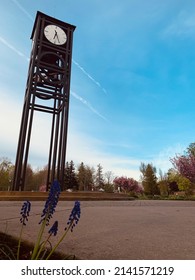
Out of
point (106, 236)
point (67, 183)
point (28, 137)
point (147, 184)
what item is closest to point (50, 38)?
point (28, 137)

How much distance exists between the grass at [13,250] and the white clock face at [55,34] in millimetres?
13324

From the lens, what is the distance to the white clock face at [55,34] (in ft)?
41.8

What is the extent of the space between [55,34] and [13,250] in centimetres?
1405

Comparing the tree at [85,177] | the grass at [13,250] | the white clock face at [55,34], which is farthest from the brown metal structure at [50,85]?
the tree at [85,177]

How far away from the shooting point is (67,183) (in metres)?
38.4

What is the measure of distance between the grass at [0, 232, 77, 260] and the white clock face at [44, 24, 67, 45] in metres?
13.3

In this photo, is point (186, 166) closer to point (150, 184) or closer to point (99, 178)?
point (150, 184)

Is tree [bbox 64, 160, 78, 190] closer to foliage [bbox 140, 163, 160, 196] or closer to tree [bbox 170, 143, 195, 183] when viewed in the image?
foliage [bbox 140, 163, 160, 196]

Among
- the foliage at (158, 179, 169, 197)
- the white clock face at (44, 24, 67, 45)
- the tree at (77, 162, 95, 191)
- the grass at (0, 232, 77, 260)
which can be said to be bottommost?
the grass at (0, 232, 77, 260)

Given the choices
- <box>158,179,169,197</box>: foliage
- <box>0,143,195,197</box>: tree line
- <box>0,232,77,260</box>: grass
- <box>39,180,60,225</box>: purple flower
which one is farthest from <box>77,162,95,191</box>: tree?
<box>39,180,60,225</box>: purple flower

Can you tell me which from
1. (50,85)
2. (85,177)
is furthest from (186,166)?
(85,177)

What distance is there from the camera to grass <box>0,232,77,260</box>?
4.00 ft
